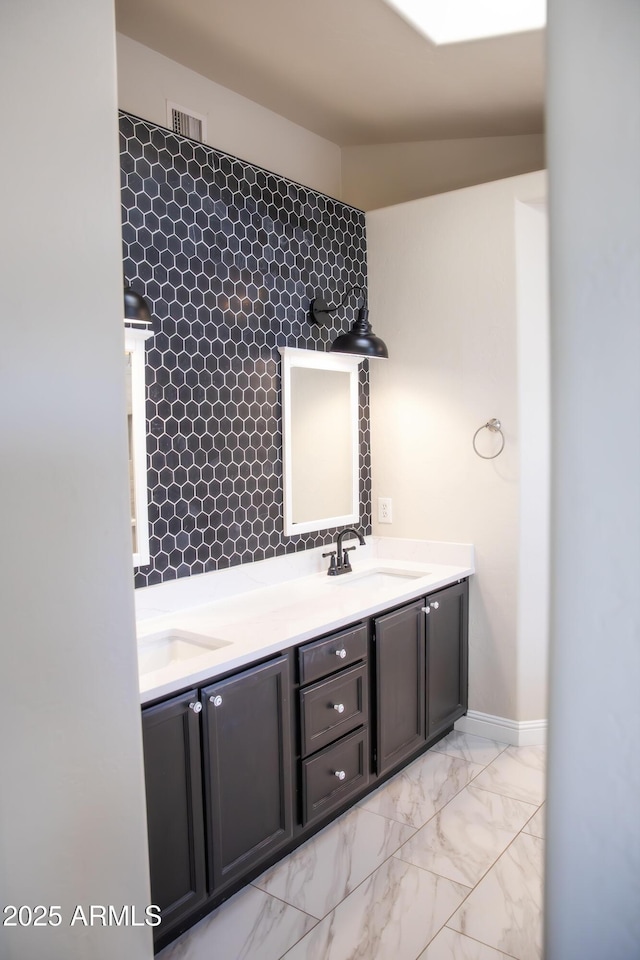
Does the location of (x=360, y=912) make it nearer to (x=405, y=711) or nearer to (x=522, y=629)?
(x=405, y=711)

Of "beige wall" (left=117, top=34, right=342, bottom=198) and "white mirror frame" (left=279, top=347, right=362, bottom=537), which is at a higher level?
"beige wall" (left=117, top=34, right=342, bottom=198)

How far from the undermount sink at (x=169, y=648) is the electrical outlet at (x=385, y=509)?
57.6 inches

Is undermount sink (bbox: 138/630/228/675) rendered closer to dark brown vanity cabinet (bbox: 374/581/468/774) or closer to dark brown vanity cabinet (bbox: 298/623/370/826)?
dark brown vanity cabinet (bbox: 298/623/370/826)

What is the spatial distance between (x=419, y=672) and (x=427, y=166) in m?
2.49

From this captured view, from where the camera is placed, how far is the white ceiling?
7.25ft

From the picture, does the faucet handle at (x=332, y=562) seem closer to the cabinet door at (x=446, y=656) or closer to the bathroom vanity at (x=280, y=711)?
the bathroom vanity at (x=280, y=711)

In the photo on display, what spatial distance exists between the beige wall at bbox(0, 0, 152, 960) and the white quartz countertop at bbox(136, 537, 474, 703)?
47 cm

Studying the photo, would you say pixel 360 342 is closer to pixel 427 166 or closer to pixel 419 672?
pixel 427 166

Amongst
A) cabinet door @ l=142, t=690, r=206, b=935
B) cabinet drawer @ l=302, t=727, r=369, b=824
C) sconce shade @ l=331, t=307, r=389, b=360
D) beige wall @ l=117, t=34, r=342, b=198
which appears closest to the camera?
cabinet door @ l=142, t=690, r=206, b=935

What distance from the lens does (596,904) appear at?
453 mm

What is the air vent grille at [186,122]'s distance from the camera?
256 cm

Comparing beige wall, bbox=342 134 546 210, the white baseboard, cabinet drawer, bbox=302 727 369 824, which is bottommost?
the white baseboard

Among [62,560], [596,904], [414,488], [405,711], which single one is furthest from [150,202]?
[596,904]

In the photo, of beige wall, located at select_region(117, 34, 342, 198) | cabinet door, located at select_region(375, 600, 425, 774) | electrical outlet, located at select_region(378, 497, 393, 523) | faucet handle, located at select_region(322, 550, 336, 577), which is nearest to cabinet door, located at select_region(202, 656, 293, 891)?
cabinet door, located at select_region(375, 600, 425, 774)
